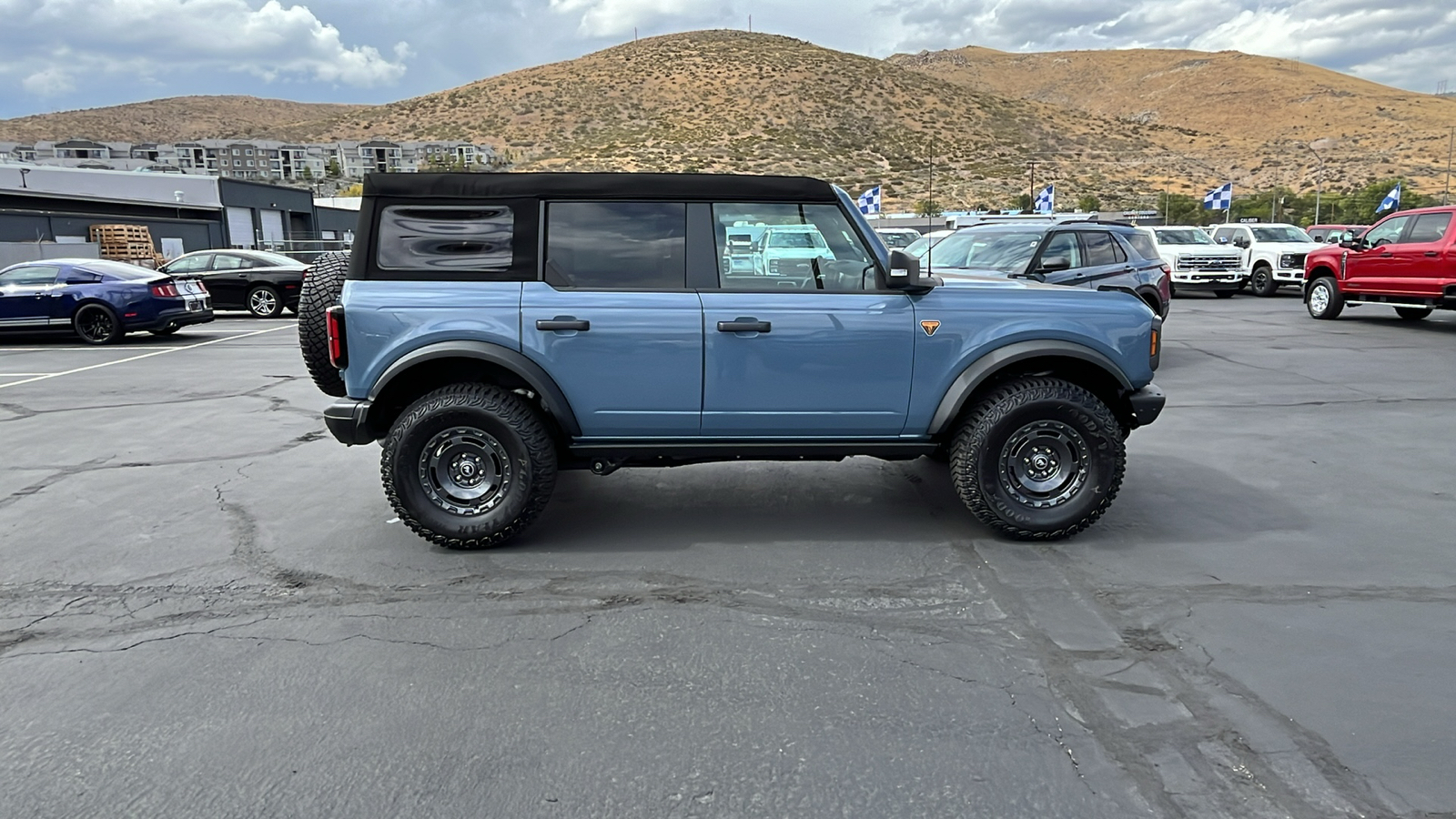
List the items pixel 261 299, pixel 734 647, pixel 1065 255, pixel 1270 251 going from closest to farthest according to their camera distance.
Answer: pixel 734 647, pixel 1065 255, pixel 261 299, pixel 1270 251

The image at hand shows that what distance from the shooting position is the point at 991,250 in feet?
35.4

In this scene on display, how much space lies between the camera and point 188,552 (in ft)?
16.1

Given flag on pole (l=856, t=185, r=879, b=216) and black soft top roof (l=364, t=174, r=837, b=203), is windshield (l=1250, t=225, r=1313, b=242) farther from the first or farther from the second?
black soft top roof (l=364, t=174, r=837, b=203)

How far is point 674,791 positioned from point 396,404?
306 centimetres

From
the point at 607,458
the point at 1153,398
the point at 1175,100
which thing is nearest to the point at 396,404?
the point at 607,458

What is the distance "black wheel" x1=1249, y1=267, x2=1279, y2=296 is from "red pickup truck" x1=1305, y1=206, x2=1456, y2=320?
6.86 meters

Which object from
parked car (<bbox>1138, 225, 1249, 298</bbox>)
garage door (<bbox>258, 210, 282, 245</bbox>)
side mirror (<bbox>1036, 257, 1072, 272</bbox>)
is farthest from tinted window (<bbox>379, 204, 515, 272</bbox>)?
garage door (<bbox>258, 210, 282, 245</bbox>)

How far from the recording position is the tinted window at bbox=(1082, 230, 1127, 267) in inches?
432

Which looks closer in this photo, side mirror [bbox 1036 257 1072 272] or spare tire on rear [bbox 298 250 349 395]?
spare tire on rear [bbox 298 250 349 395]

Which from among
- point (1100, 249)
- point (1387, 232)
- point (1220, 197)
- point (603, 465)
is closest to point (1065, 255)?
point (1100, 249)

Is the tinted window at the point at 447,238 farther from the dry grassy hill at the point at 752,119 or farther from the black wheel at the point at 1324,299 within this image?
the dry grassy hill at the point at 752,119

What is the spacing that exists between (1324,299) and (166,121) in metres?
152

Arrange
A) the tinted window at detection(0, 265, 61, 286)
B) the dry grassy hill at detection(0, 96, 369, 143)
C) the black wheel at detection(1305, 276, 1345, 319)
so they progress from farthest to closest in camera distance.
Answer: the dry grassy hill at detection(0, 96, 369, 143)
the black wheel at detection(1305, 276, 1345, 319)
the tinted window at detection(0, 265, 61, 286)

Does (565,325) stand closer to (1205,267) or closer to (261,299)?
(261,299)
